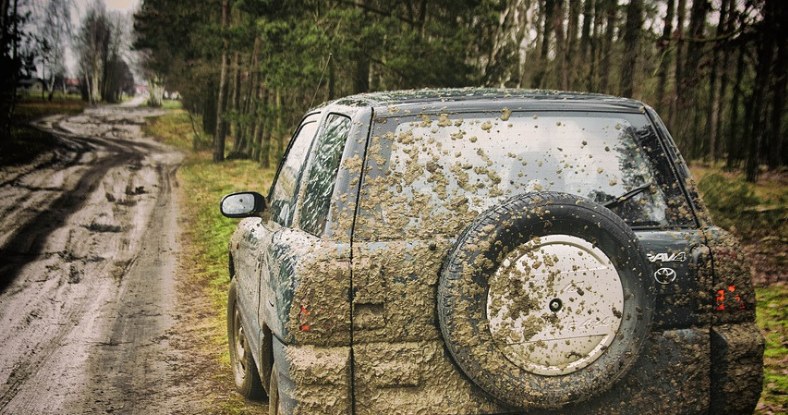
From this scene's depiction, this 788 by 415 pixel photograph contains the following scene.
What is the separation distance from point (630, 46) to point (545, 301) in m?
13.1

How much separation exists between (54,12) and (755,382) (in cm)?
4584

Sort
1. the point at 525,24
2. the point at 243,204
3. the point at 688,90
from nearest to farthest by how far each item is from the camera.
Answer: the point at 243,204 → the point at 688,90 → the point at 525,24

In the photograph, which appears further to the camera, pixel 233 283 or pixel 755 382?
pixel 233 283

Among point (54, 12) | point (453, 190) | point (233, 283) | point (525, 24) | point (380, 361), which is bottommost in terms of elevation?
point (233, 283)

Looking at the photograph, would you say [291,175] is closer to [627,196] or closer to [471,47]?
[627,196]

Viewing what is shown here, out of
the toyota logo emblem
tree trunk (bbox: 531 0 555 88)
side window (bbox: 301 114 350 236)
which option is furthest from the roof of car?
tree trunk (bbox: 531 0 555 88)

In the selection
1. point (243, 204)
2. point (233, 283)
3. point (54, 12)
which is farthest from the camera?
point (54, 12)

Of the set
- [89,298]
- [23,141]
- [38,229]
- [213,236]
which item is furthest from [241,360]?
[23,141]

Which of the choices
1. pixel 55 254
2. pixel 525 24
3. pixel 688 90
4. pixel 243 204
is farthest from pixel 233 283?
pixel 525 24

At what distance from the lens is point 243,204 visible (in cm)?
455

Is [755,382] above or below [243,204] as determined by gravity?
below

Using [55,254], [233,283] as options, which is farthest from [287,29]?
[233,283]

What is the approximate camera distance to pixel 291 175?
4.12 meters

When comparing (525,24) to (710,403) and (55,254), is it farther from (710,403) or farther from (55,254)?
(710,403)
